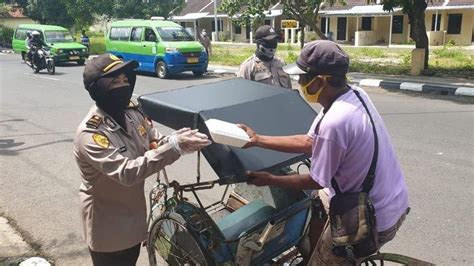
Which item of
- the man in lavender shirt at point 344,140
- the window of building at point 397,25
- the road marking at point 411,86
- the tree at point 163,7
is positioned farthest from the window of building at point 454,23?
the man in lavender shirt at point 344,140

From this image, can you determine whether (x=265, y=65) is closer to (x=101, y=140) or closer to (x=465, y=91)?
(x=101, y=140)

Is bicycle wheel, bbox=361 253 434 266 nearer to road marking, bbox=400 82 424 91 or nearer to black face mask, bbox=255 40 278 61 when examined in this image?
black face mask, bbox=255 40 278 61

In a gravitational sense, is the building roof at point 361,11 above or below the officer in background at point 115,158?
above

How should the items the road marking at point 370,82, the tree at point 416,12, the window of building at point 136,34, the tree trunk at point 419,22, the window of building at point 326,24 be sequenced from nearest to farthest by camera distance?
the road marking at point 370,82
the tree at point 416,12
the tree trunk at point 419,22
the window of building at point 136,34
the window of building at point 326,24

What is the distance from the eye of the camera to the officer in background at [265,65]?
4598mm

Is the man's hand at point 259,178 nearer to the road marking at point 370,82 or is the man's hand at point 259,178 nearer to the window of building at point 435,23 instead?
the road marking at point 370,82

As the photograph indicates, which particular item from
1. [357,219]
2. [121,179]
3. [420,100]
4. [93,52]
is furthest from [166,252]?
[93,52]

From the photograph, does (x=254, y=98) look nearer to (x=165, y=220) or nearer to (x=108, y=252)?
(x=165, y=220)

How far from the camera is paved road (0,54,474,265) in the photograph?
3805 mm

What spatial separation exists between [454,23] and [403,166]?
28.1 meters

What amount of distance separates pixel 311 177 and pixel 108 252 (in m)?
1.17

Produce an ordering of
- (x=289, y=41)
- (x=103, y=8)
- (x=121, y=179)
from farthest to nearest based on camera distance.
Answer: (x=289, y=41) < (x=103, y=8) < (x=121, y=179)

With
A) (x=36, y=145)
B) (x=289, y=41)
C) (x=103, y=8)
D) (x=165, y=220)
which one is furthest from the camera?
(x=289, y=41)

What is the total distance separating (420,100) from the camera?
10273 millimetres
